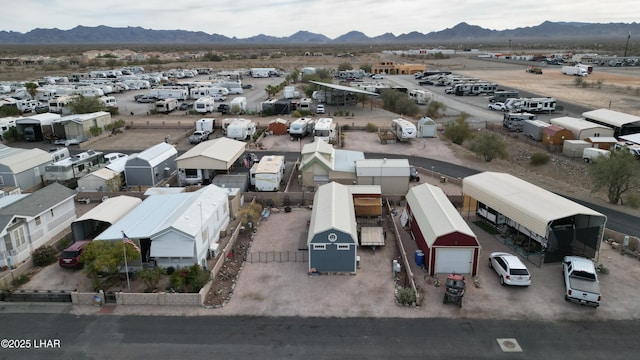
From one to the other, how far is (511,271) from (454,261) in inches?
86.6

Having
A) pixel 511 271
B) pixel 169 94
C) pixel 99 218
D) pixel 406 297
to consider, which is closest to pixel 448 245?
pixel 511 271

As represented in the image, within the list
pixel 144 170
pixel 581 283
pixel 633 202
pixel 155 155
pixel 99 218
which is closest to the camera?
pixel 581 283

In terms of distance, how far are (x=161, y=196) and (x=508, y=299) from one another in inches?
681

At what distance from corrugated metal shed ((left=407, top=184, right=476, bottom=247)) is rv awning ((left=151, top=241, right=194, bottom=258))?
32.8 ft

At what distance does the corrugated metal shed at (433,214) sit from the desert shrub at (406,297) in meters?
2.54

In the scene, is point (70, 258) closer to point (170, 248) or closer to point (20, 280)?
point (20, 280)

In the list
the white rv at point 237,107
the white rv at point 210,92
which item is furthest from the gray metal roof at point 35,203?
the white rv at point 210,92

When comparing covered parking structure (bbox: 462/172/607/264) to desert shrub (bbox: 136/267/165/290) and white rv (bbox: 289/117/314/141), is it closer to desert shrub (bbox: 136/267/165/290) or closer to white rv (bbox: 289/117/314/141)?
desert shrub (bbox: 136/267/165/290)

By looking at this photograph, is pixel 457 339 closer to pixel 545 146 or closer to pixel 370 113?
pixel 545 146

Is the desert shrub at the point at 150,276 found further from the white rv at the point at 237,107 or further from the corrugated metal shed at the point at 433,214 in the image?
the white rv at the point at 237,107

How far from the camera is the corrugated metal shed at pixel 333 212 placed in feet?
61.1

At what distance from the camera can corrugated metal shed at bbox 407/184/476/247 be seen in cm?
1853

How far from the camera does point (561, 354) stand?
45.5ft

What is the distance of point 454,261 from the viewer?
18.5 meters
